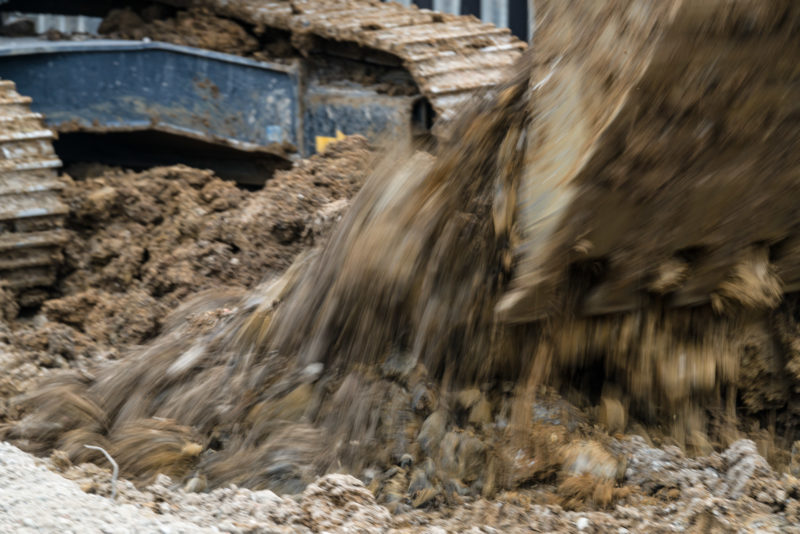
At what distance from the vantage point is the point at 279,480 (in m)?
2.34

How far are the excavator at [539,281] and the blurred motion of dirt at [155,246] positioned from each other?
723 millimetres

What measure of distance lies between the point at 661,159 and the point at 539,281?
1.36 feet

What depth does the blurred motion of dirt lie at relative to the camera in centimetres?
358

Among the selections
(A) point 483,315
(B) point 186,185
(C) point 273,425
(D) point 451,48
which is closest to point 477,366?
(A) point 483,315

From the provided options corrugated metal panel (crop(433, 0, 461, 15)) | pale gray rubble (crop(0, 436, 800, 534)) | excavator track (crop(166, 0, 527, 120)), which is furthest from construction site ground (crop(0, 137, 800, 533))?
corrugated metal panel (crop(433, 0, 461, 15))

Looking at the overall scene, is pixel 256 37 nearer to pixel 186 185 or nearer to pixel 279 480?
pixel 186 185

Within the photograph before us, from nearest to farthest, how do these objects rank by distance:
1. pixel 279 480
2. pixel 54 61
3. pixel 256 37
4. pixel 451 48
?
1. pixel 279 480
2. pixel 54 61
3. pixel 451 48
4. pixel 256 37

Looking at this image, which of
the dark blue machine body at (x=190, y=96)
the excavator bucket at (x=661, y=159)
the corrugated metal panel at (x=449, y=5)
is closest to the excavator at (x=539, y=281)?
the excavator bucket at (x=661, y=159)

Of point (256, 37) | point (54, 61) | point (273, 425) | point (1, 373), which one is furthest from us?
point (256, 37)

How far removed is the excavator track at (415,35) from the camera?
522cm

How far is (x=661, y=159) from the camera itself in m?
2.03

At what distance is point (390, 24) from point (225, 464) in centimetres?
384

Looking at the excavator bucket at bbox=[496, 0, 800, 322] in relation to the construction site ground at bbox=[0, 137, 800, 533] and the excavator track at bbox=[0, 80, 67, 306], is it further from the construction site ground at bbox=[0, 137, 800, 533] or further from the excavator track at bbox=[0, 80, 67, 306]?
the excavator track at bbox=[0, 80, 67, 306]

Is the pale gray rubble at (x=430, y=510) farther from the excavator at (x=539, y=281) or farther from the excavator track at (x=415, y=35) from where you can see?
the excavator track at (x=415, y=35)
